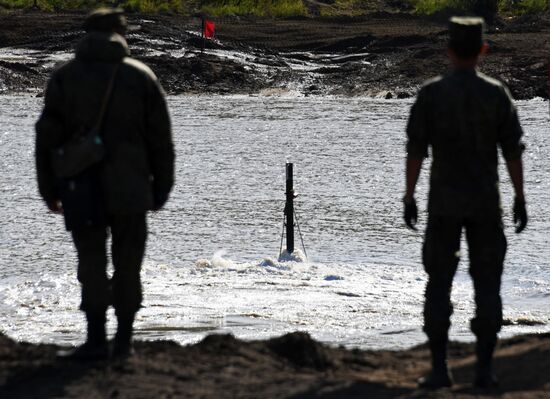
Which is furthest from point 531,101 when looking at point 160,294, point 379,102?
point 160,294

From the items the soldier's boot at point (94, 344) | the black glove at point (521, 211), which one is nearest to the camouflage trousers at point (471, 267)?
the black glove at point (521, 211)

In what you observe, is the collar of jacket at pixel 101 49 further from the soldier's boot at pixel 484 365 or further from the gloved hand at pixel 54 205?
the soldier's boot at pixel 484 365

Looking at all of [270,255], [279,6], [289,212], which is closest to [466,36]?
[289,212]

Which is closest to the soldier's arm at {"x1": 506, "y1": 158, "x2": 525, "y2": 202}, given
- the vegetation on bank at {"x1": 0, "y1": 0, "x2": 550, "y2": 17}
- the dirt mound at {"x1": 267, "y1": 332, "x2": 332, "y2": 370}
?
the dirt mound at {"x1": 267, "y1": 332, "x2": 332, "y2": 370}

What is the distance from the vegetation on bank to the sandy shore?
53608 mm

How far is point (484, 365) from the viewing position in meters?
6.70

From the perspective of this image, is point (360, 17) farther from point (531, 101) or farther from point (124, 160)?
point (124, 160)

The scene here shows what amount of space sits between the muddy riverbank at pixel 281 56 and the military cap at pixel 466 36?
3490 cm

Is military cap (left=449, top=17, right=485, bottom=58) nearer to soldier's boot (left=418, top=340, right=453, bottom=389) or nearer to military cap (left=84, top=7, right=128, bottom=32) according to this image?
soldier's boot (left=418, top=340, right=453, bottom=389)

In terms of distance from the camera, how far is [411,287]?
12484 millimetres

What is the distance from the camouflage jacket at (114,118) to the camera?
669cm

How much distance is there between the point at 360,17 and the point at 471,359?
5165cm

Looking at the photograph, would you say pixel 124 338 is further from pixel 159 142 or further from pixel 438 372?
pixel 438 372

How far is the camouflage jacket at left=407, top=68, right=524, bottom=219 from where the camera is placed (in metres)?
6.58
